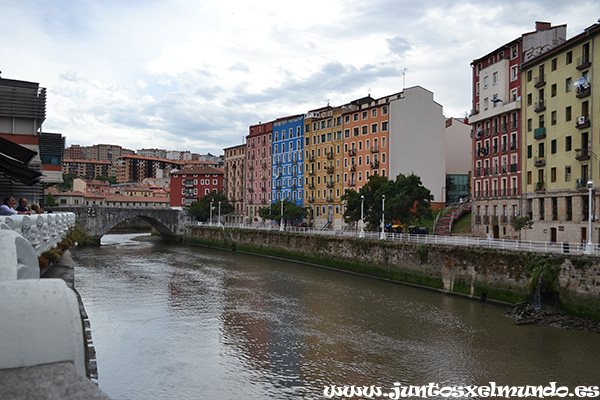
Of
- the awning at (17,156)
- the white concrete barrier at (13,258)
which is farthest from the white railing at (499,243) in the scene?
the white concrete barrier at (13,258)

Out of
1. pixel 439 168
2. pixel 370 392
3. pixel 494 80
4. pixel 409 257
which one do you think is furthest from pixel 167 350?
pixel 439 168

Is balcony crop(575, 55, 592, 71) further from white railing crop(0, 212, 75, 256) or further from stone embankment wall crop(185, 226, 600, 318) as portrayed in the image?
white railing crop(0, 212, 75, 256)

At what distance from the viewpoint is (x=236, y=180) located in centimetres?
9700

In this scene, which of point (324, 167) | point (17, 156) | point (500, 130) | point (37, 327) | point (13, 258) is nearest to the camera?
point (37, 327)

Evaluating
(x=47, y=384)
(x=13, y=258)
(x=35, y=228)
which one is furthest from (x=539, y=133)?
(x=47, y=384)

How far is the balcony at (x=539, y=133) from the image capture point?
3741 centimetres

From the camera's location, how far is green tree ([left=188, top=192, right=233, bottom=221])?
3634 inches

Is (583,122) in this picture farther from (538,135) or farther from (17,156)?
(17,156)

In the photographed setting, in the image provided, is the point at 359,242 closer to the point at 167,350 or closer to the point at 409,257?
the point at 409,257

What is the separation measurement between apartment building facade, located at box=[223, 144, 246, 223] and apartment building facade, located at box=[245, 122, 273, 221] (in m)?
1.94

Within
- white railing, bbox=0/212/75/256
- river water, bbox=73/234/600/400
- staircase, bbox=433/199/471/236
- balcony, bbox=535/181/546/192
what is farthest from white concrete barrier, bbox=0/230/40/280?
staircase, bbox=433/199/471/236

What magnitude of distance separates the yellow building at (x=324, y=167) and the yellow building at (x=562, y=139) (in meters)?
32.0

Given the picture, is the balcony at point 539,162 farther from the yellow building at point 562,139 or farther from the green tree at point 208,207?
the green tree at point 208,207

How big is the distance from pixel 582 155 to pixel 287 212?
4115 centimetres
